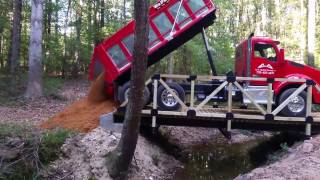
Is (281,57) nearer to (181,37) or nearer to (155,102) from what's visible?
(181,37)

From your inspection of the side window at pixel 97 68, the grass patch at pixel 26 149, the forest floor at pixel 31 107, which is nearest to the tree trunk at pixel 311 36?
the side window at pixel 97 68

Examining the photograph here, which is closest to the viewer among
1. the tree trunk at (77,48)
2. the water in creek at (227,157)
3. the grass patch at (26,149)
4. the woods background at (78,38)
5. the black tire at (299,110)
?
the grass patch at (26,149)

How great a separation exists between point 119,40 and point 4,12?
1584cm

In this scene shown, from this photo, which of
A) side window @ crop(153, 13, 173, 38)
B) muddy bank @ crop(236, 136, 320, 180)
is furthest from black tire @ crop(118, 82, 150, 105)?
muddy bank @ crop(236, 136, 320, 180)

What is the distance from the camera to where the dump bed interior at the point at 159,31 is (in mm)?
11867

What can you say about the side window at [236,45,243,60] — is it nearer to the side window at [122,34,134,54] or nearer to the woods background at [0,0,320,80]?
the side window at [122,34,134,54]

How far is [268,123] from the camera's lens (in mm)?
11031

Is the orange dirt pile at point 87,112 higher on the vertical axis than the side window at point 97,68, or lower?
lower

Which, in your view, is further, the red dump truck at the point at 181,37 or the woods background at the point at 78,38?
the woods background at the point at 78,38

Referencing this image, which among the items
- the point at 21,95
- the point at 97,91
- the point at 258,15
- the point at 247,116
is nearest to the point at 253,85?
the point at 247,116

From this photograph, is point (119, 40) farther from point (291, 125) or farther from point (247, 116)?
point (291, 125)

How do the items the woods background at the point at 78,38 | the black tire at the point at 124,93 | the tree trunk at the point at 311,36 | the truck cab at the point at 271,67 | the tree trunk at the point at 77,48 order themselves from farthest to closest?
the tree trunk at the point at 77,48, the woods background at the point at 78,38, the tree trunk at the point at 311,36, the truck cab at the point at 271,67, the black tire at the point at 124,93

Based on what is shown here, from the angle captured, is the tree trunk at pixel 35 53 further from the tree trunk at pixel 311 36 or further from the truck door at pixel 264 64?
the tree trunk at pixel 311 36

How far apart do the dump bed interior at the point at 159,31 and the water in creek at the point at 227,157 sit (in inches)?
133
